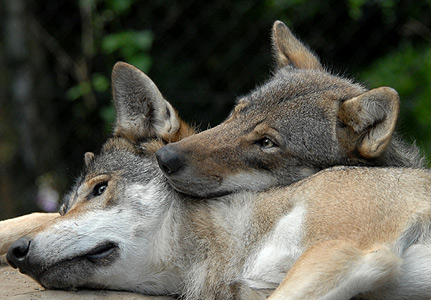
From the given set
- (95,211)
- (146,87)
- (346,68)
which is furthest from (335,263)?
(346,68)

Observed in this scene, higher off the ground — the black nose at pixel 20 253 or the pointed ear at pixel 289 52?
the pointed ear at pixel 289 52

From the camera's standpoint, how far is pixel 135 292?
355 cm

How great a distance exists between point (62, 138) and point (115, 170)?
4.10 m

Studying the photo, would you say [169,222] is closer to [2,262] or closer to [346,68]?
[2,262]

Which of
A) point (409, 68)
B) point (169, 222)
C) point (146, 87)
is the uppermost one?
point (146, 87)

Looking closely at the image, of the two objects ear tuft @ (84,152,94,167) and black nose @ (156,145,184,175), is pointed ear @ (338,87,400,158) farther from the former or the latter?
ear tuft @ (84,152,94,167)

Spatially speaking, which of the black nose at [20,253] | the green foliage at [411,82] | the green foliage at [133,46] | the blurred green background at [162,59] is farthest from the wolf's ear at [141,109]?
the green foliage at [411,82]

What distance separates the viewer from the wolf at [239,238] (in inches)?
116

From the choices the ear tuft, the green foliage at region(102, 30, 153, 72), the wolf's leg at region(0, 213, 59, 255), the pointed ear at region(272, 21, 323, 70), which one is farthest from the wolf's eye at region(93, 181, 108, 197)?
the green foliage at region(102, 30, 153, 72)

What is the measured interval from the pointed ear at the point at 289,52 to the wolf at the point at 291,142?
1.95ft

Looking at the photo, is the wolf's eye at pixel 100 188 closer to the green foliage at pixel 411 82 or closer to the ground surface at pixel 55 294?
the ground surface at pixel 55 294

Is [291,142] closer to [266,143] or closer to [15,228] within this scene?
[266,143]

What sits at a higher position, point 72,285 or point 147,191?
point 147,191

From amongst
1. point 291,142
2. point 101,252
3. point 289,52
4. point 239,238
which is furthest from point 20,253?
point 289,52
